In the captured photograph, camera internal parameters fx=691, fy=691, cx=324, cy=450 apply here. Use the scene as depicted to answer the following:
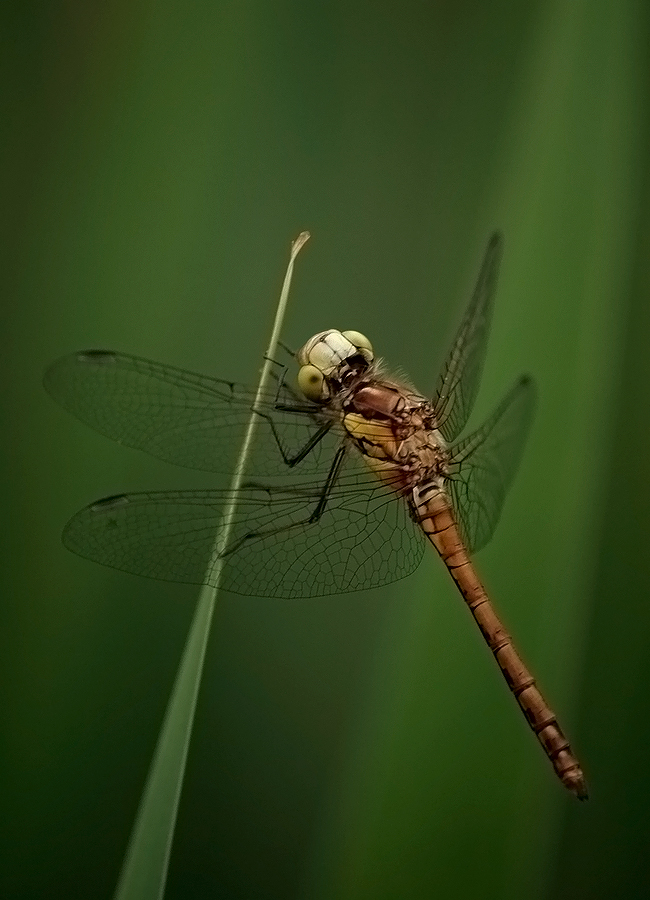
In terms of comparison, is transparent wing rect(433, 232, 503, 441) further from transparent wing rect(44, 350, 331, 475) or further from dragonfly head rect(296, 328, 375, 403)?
transparent wing rect(44, 350, 331, 475)

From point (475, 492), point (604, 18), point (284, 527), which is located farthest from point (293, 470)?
point (604, 18)

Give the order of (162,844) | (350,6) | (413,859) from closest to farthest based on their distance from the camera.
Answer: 1. (162,844)
2. (413,859)
3. (350,6)

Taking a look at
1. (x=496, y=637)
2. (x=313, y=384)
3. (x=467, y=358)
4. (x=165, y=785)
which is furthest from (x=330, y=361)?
(x=165, y=785)

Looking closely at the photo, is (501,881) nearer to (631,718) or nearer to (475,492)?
(631,718)

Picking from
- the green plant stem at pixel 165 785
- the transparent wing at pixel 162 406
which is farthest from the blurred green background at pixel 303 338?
the green plant stem at pixel 165 785

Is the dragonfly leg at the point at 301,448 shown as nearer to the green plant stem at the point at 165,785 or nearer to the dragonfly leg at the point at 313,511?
the dragonfly leg at the point at 313,511

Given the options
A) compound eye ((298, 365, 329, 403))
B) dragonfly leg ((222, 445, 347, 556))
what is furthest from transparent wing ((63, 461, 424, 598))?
compound eye ((298, 365, 329, 403))

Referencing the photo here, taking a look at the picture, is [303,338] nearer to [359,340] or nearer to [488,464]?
→ [359,340]
